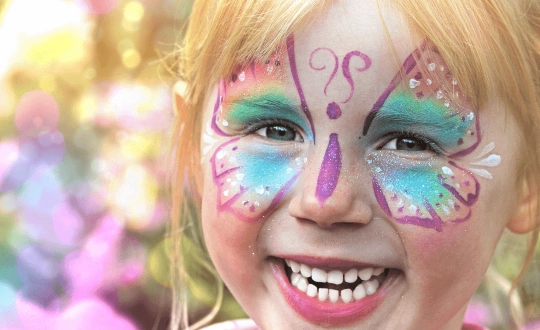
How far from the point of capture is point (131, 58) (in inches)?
87.0

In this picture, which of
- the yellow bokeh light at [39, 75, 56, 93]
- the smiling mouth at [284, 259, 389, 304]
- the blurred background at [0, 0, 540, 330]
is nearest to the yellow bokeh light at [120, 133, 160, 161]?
the blurred background at [0, 0, 540, 330]

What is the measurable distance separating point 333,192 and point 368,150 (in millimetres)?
90

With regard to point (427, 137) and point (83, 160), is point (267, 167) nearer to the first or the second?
point (427, 137)

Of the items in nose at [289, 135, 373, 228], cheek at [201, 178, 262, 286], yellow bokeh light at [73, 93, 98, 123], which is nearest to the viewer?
nose at [289, 135, 373, 228]

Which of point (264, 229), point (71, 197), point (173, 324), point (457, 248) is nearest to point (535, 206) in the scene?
point (457, 248)

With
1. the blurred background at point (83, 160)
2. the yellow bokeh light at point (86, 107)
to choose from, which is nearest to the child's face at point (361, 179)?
the blurred background at point (83, 160)

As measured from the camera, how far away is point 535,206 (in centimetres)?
118

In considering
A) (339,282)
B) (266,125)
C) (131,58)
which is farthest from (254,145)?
(131,58)

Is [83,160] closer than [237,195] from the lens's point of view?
No

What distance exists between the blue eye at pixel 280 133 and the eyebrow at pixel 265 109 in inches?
0.9

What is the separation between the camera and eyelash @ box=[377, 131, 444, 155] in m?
0.99

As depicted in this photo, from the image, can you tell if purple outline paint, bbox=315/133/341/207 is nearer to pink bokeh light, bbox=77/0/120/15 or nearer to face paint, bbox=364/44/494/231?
face paint, bbox=364/44/494/231

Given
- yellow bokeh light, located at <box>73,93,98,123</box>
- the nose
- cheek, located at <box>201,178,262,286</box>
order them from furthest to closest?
yellow bokeh light, located at <box>73,93,98,123</box>
cheek, located at <box>201,178,262,286</box>
the nose

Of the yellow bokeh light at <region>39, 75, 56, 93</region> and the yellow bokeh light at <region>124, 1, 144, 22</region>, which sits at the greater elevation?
the yellow bokeh light at <region>124, 1, 144, 22</region>
